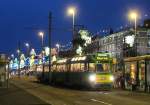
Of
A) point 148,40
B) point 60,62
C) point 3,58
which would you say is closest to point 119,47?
point 148,40

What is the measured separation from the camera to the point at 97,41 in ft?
408

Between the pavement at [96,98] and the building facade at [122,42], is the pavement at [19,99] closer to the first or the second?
the pavement at [96,98]

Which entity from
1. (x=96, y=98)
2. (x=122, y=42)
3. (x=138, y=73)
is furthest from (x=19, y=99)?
(x=122, y=42)

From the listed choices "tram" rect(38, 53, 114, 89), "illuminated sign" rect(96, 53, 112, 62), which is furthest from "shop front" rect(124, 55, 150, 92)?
"illuminated sign" rect(96, 53, 112, 62)

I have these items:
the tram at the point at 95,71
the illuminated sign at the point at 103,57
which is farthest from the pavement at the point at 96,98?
the illuminated sign at the point at 103,57

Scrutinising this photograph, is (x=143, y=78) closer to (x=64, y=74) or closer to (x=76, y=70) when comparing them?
(x=76, y=70)

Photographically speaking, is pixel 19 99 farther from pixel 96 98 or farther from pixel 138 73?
pixel 138 73

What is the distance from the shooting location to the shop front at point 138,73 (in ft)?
131

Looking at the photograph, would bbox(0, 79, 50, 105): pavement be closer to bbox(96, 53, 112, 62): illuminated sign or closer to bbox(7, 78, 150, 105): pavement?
bbox(7, 78, 150, 105): pavement

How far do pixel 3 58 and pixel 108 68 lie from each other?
12605 millimetres

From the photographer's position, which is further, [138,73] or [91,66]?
[91,66]

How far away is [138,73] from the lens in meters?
42.0

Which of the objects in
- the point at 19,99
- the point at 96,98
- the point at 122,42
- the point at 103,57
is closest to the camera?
the point at 19,99

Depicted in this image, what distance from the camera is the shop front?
40062 mm
